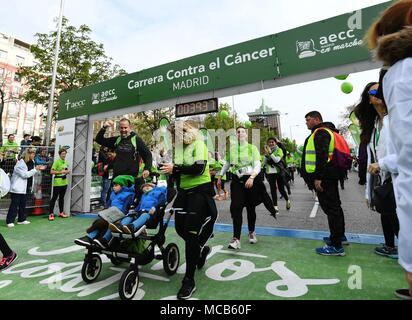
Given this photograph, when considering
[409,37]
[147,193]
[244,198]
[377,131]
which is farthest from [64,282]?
[377,131]

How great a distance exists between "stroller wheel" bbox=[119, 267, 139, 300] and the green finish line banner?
424cm

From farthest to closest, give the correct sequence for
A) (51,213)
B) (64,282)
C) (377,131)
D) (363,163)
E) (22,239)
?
(51,213)
(22,239)
(363,163)
(377,131)
(64,282)

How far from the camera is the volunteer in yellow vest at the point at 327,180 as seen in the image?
12.6 feet

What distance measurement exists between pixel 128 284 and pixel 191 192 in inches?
44.1

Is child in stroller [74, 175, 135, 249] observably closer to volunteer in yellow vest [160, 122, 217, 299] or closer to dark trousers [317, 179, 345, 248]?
volunteer in yellow vest [160, 122, 217, 299]

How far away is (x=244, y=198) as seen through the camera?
174 inches

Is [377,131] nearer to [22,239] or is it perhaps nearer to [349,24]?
[349,24]

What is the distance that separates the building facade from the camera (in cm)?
4950

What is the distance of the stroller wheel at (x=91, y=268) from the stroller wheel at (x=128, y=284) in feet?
2.15

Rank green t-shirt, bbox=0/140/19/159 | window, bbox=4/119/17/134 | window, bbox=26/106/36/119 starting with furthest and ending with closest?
window, bbox=26/106/36/119 → window, bbox=4/119/17/134 → green t-shirt, bbox=0/140/19/159

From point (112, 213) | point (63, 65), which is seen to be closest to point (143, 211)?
point (112, 213)

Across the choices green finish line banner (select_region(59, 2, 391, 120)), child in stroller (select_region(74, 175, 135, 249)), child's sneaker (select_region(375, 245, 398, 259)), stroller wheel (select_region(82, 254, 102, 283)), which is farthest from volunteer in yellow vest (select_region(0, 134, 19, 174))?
child's sneaker (select_region(375, 245, 398, 259))

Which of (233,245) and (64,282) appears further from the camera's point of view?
(233,245)

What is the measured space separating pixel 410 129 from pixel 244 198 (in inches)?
133
